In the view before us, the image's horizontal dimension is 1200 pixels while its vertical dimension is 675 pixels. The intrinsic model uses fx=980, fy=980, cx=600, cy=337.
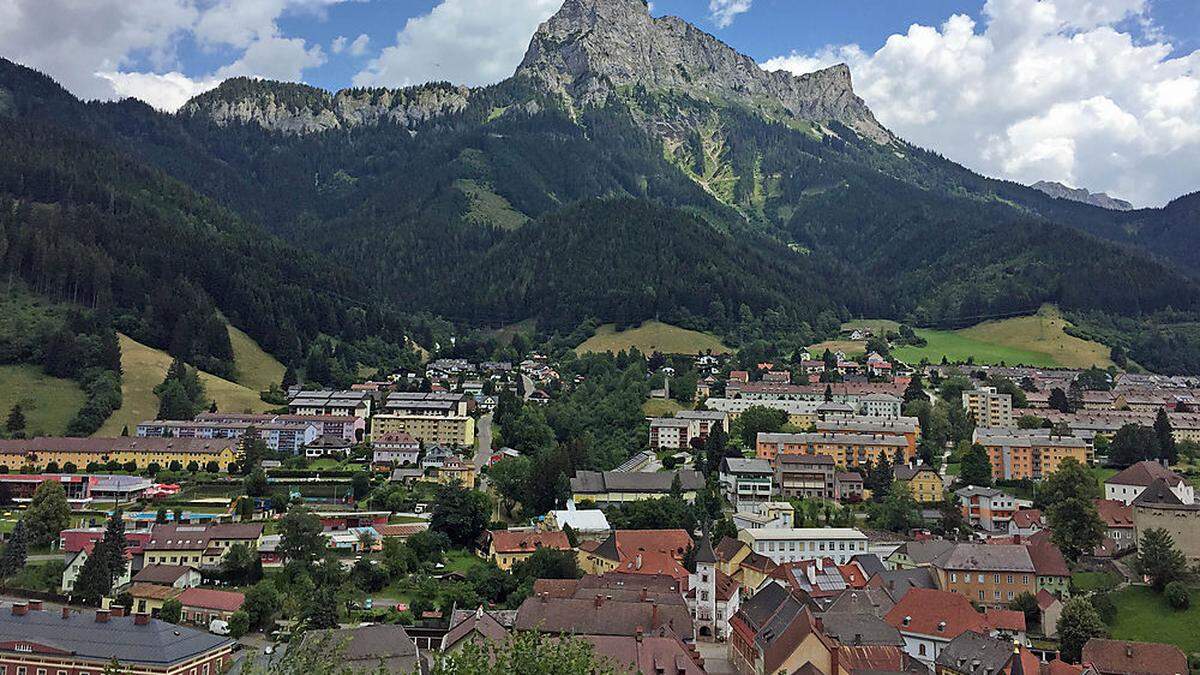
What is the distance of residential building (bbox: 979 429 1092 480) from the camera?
283ft

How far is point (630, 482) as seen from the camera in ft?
269

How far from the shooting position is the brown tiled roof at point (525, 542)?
65.2m

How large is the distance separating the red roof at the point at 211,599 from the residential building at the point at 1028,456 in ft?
205

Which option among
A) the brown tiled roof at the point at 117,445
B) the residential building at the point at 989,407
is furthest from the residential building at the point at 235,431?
the residential building at the point at 989,407

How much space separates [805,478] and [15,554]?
5829cm

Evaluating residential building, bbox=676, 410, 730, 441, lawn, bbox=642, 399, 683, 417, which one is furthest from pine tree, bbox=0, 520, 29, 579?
lawn, bbox=642, 399, 683, 417

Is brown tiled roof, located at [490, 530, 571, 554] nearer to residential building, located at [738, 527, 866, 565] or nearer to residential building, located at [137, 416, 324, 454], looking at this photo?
residential building, located at [738, 527, 866, 565]

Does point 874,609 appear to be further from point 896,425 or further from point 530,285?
point 530,285

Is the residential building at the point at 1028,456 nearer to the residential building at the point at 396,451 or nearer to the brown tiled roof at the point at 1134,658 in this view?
the brown tiled roof at the point at 1134,658

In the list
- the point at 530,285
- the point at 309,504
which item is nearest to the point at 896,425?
the point at 309,504

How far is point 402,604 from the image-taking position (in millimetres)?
58875

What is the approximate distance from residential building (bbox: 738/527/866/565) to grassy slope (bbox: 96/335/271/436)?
2583 inches

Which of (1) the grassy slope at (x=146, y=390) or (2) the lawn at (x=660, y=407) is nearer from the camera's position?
(1) the grassy slope at (x=146, y=390)

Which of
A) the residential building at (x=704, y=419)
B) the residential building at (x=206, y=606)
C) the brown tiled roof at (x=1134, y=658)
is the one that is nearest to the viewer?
the brown tiled roof at (x=1134, y=658)
